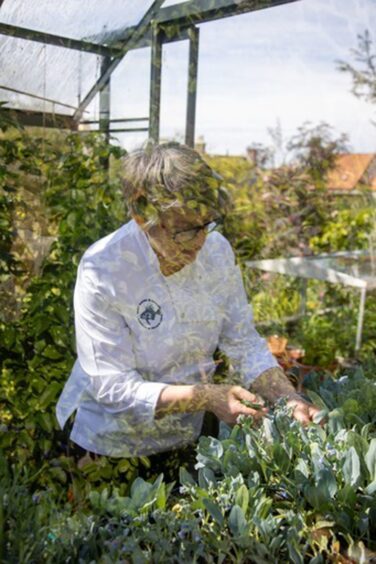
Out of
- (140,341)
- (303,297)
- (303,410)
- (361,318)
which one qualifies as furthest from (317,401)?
(361,318)

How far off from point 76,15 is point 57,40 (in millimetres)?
74

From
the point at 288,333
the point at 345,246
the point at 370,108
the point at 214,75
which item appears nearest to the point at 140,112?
the point at 214,75

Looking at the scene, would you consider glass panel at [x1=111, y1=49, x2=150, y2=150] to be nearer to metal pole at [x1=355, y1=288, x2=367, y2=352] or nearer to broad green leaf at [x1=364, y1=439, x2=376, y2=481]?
broad green leaf at [x1=364, y1=439, x2=376, y2=481]

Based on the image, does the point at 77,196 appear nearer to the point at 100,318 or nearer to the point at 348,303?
the point at 100,318

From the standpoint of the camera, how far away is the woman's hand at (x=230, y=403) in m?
1.39

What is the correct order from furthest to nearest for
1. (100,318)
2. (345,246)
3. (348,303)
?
(345,246) < (348,303) < (100,318)

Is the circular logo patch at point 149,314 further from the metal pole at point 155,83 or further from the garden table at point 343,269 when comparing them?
the garden table at point 343,269

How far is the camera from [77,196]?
171 centimetres

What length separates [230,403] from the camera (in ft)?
4.64

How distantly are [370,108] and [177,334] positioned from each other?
1.33 metres

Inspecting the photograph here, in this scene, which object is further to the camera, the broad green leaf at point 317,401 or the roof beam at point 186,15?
the roof beam at point 186,15

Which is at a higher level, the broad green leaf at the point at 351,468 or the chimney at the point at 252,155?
the chimney at the point at 252,155

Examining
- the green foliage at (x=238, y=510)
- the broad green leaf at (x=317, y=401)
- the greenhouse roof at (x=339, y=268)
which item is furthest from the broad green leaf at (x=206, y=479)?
the greenhouse roof at (x=339, y=268)

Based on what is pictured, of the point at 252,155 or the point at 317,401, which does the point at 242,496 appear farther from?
the point at 252,155
